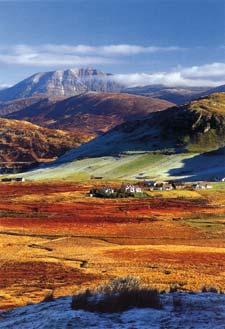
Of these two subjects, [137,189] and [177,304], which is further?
[137,189]

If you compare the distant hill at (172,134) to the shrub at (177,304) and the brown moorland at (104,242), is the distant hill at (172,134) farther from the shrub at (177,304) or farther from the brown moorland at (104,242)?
the shrub at (177,304)

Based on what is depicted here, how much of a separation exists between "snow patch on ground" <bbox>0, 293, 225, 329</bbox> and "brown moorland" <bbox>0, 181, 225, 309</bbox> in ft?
22.7

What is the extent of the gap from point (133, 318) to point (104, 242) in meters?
31.3

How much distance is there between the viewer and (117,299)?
13555 mm

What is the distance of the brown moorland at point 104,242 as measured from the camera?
26.4m

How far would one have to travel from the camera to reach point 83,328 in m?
12.1

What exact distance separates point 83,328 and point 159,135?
155 meters

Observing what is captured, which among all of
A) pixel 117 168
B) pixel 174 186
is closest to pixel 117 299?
pixel 174 186

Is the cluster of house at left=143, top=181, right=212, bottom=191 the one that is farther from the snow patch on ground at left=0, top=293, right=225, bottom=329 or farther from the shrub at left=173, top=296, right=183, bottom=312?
the snow patch on ground at left=0, top=293, right=225, bottom=329

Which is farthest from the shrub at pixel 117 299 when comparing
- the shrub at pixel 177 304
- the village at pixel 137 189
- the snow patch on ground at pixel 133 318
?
the village at pixel 137 189

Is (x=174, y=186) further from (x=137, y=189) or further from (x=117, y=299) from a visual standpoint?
(x=117, y=299)

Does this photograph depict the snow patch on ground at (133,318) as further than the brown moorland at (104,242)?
No

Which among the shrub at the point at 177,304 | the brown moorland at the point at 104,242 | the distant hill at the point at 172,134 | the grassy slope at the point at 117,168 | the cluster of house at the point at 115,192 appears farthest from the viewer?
the distant hill at the point at 172,134

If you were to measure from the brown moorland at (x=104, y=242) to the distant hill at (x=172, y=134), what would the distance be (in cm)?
7061
